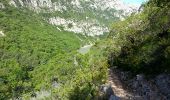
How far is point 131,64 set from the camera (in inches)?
1948

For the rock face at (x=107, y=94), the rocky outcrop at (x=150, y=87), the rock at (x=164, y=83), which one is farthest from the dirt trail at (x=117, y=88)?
the rock at (x=164, y=83)

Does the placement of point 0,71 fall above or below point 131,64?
below

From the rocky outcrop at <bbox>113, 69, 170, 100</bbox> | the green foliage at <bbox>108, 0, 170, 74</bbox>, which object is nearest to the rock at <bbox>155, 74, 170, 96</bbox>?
the rocky outcrop at <bbox>113, 69, 170, 100</bbox>

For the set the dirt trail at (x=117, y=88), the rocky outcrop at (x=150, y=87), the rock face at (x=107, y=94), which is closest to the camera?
the rocky outcrop at (x=150, y=87)

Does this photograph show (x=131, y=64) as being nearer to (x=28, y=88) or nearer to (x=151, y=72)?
(x=151, y=72)

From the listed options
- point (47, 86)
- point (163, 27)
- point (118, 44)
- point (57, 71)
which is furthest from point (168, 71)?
point (57, 71)

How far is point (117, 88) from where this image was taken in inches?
1764

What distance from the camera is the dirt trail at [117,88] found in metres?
40.8

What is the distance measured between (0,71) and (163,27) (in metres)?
123

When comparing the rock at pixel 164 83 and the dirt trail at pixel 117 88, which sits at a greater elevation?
the rock at pixel 164 83

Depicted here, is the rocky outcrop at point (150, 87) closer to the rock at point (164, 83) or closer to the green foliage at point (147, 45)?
the rock at point (164, 83)

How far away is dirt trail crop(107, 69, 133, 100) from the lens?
40.8 meters

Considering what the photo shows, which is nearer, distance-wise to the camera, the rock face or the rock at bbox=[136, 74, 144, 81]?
the rock face

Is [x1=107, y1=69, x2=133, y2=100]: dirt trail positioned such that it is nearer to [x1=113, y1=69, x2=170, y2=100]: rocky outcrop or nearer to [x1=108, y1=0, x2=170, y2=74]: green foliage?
[x1=113, y1=69, x2=170, y2=100]: rocky outcrop
